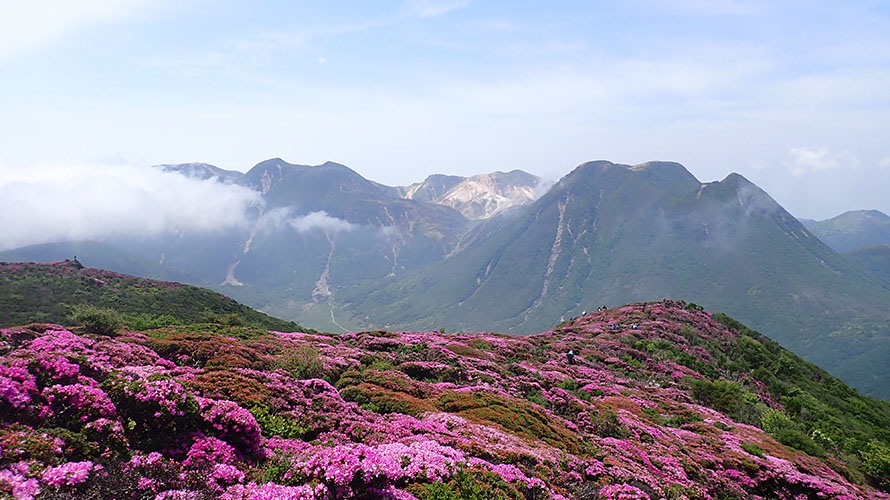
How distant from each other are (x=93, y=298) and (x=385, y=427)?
6137cm

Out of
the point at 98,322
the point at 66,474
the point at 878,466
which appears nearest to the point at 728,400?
the point at 878,466

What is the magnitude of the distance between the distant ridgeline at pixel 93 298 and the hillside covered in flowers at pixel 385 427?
83.5 ft

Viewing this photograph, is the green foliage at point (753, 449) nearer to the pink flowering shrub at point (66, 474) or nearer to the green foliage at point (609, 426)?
the green foliage at point (609, 426)

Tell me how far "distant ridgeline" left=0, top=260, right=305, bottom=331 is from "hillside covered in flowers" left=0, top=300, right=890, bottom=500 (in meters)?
25.5

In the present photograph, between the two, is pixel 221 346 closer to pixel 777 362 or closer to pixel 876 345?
pixel 777 362

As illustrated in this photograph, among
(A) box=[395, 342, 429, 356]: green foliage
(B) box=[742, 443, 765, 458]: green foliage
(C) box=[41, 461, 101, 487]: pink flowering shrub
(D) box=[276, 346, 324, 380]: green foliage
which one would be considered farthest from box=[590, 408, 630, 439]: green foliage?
(C) box=[41, 461, 101, 487]: pink flowering shrub

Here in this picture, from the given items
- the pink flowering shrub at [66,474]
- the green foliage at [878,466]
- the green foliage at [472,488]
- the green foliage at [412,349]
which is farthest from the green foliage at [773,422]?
the pink flowering shrub at [66,474]

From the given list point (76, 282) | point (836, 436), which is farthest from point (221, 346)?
point (76, 282)

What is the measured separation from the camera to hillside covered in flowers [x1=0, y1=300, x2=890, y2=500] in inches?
361

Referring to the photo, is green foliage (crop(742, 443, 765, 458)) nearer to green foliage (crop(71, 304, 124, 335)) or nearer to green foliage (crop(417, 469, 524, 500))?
green foliage (crop(417, 469, 524, 500))

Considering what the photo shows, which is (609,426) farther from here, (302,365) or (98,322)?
(98,322)

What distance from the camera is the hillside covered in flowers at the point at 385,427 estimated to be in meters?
9.16

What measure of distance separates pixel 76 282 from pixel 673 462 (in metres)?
76.4

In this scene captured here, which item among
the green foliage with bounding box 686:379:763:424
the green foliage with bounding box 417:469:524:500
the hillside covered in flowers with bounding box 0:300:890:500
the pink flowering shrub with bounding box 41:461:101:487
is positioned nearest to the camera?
the pink flowering shrub with bounding box 41:461:101:487
